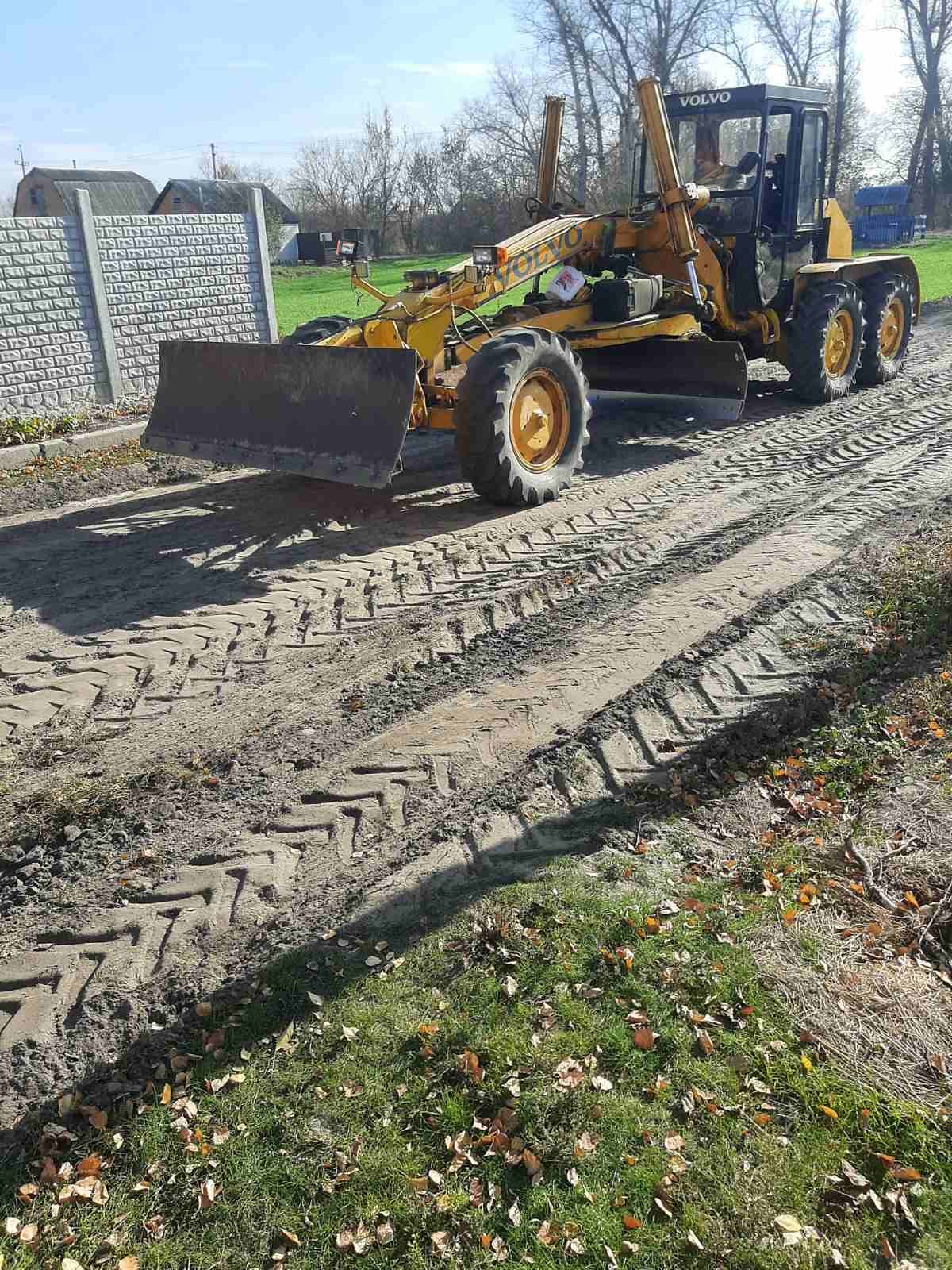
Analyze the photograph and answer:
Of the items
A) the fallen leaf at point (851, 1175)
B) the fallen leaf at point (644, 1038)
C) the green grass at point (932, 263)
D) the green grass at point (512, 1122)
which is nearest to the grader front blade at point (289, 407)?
the green grass at point (512, 1122)

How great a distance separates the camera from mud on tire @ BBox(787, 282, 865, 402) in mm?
10945

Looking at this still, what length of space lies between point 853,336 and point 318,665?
29.5 ft

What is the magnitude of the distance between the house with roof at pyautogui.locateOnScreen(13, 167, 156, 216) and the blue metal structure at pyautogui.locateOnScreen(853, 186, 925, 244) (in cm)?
3287

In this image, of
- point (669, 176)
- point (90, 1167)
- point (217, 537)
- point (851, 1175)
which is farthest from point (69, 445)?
point (851, 1175)

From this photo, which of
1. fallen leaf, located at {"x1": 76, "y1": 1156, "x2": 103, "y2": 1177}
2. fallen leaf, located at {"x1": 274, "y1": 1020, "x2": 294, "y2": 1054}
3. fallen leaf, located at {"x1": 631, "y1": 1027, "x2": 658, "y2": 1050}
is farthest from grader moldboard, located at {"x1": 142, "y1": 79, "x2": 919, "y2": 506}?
fallen leaf, located at {"x1": 76, "y1": 1156, "x2": 103, "y2": 1177}

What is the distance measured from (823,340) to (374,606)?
283 inches

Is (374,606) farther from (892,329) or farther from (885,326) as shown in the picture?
(892,329)

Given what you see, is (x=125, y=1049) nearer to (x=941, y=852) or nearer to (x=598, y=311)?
(x=941, y=852)

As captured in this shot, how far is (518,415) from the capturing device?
7.77 meters

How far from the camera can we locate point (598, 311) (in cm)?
942

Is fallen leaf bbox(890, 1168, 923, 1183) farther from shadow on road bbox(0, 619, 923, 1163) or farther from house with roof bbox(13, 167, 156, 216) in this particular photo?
house with roof bbox(13, 167, 156, 216)

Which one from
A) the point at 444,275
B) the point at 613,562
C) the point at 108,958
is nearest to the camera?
the point at 108,958

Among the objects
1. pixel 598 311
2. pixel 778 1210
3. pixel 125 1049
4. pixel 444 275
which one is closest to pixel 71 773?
pixel 125 1049

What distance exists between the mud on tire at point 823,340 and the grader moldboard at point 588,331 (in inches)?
1.0
